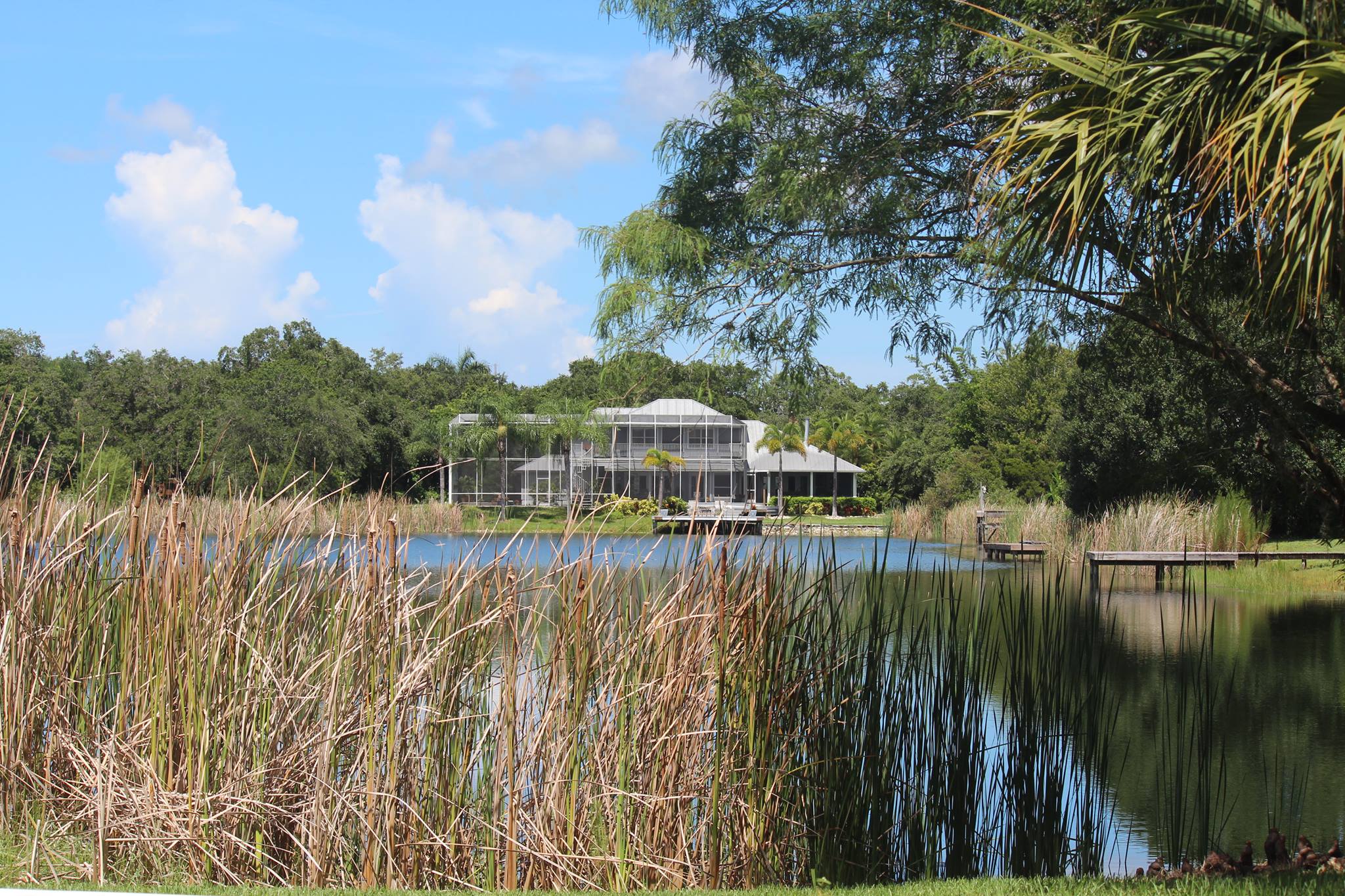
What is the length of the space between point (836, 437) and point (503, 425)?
1672 centimetres

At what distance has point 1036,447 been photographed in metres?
38.6

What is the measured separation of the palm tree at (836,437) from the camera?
5166cm

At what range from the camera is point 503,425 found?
4325 centimetres

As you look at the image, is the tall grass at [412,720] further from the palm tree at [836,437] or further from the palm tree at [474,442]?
the palm tree at [836,437]

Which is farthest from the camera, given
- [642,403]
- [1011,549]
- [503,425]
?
[503,425]

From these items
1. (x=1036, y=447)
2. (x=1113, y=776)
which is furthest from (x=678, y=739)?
(x=1036, y=447)

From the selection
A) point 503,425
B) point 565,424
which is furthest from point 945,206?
point 503,425

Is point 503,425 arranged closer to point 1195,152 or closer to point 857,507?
point 857,507

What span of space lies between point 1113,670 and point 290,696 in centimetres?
972

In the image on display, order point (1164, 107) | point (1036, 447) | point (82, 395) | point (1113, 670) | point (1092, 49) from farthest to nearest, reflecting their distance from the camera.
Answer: point (1036, 447) → point (82, 395) → point (1113, 670) → point (1092, 49) → point (1164, 107)

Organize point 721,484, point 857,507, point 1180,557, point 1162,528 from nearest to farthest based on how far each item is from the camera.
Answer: point 1180,557, point 1162,528, point 857,507, point 721,484

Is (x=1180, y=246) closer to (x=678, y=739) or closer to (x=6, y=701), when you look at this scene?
(x=678, y=739)

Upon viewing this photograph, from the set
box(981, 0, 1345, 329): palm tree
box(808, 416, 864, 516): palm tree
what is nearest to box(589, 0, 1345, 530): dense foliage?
box(981, 0, 1345, 329): palm tree

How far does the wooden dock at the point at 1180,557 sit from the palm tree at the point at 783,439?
2828 centimetres
